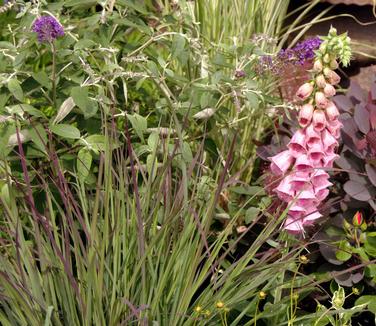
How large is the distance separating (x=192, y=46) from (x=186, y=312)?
1218mm

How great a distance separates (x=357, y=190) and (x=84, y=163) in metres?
0.95

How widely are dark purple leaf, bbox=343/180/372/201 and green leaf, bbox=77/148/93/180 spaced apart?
894 mm

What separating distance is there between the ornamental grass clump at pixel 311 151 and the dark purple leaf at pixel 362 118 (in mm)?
418

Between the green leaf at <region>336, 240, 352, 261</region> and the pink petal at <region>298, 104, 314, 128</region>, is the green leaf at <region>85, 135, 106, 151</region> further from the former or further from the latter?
the green leaf at <region>336, 240, 352, 261</region>

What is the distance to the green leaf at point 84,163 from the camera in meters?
2.68

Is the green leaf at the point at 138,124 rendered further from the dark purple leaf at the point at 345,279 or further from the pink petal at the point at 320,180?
the dark purple leaf at the point at 345,279

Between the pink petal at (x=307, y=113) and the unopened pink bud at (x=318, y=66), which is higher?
the unopened pink bud at (x=318, y=66)

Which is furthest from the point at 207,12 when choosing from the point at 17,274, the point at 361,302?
the point at 17,274

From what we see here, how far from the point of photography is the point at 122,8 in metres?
3.39

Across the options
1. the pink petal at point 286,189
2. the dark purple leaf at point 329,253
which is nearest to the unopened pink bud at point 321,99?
the pink petal at point 286,189

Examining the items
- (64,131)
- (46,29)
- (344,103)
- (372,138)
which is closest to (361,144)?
(372,138)

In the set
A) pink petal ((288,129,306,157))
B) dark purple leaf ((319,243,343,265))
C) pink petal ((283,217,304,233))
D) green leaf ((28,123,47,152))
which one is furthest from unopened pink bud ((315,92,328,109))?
green leaf ((28,123,47,152))

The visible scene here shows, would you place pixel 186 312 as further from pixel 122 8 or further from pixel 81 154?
pixel 122 8

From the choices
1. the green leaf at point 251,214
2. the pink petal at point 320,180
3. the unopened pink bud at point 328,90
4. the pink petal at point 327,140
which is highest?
the unopened pink bud at point 328,90
